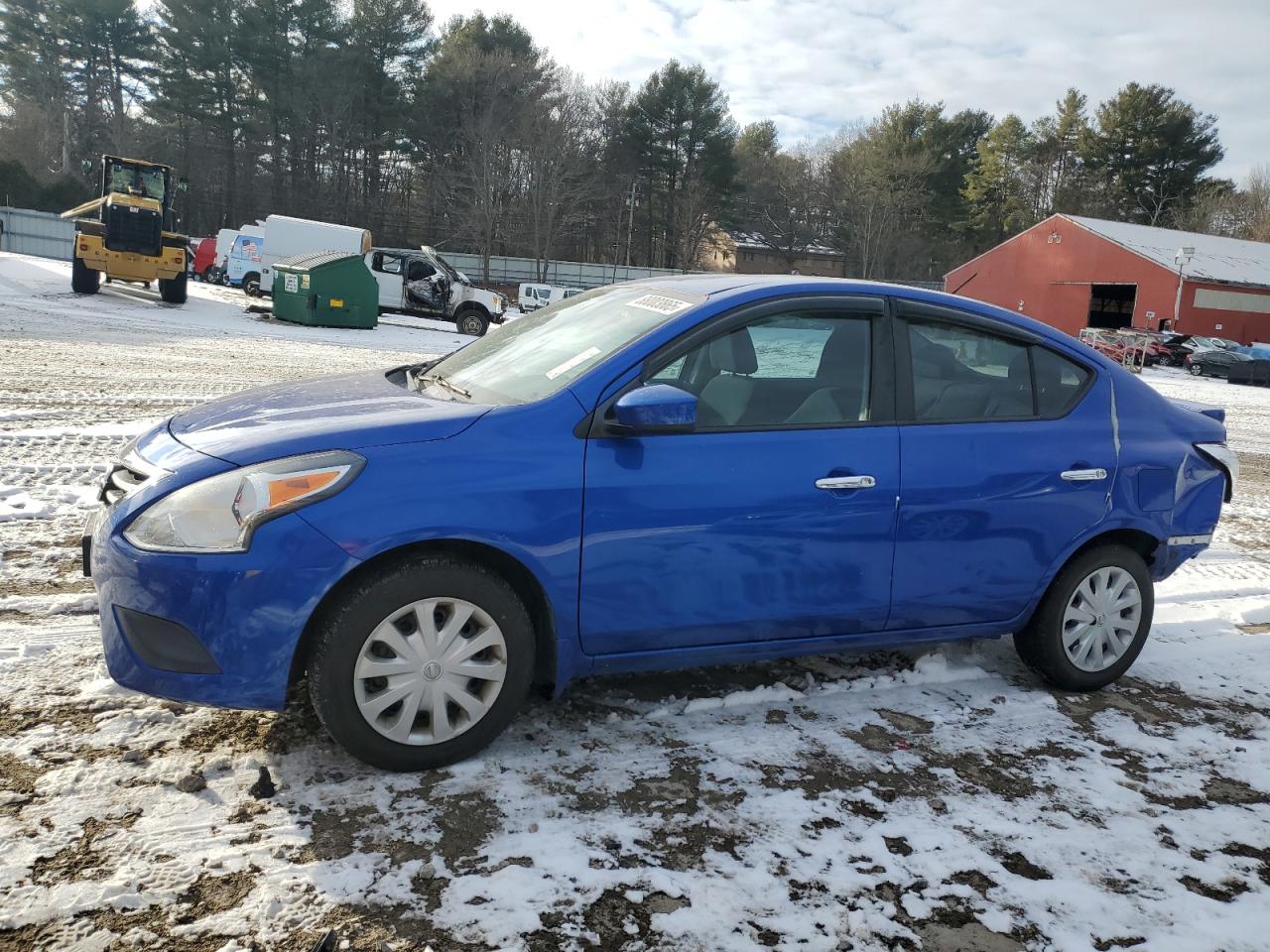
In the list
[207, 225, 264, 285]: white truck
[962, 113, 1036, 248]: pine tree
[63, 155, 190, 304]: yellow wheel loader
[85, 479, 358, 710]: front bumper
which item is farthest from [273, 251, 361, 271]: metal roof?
[962, 113, 1036, 248]: pine tree

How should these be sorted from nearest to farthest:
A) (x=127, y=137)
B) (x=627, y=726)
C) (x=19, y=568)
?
1. (x=627, y=726)
2. (x=19, y=568)
3. (x=127, y=137)

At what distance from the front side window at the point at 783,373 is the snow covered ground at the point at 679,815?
3.88 ft

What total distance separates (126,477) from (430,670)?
1.22 metres

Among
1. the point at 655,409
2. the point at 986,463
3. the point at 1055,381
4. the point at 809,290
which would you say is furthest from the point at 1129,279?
the point at 655,409

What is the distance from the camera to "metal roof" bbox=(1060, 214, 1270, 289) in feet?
140

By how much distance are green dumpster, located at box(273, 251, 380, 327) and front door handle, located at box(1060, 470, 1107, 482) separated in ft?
63.2

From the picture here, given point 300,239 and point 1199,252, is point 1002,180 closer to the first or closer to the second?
point 1199,252

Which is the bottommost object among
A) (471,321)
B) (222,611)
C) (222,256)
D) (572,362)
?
(222,611)

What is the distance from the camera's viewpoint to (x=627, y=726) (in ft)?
11.9

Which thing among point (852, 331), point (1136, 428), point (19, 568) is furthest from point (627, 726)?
point (19, 568)

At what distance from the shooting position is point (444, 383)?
154 inches

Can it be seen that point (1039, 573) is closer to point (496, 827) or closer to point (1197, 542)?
point (1197, 542)

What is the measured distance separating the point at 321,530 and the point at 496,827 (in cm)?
102

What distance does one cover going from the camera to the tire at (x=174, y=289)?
22.1 metres
